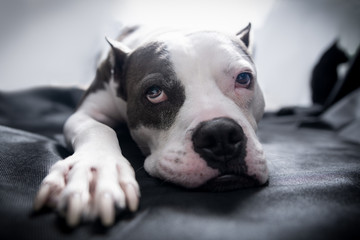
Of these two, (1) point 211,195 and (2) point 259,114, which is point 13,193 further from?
(2) point 259,114

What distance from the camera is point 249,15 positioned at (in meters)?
3.67

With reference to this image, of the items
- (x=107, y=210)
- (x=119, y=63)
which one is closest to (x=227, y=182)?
(x=107, y=210)

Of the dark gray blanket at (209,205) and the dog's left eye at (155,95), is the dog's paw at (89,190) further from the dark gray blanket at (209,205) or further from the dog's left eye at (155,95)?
the dog's left eye at (155,95)

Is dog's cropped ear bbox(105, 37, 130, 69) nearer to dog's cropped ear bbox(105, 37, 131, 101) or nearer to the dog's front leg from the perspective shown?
dog's cropped ear bbox(105, 37, 131, 101)

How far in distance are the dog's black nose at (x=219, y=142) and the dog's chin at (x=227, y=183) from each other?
4 cm

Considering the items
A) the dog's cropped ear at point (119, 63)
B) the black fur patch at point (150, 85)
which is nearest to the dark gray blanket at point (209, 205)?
the black fur patch at point (150, 85)

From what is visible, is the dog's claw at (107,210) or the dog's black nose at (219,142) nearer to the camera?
the dog's claw at (107,210)

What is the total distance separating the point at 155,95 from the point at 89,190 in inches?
21.5

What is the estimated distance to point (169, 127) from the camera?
3.75 ft

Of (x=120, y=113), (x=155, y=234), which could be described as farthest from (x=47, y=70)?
(x=155, y=234)

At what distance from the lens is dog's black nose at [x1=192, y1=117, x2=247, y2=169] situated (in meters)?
0.91

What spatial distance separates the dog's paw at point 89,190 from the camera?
687 millimetres

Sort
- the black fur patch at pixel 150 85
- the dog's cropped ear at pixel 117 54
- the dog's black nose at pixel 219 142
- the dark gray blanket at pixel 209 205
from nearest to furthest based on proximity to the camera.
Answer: the dark gray blanket at pixel 209 205 < the dog's black nose at pixel 219 142 < the black fur patch at pixel 150 85 < the dog's cropped ear at pixel 117 54

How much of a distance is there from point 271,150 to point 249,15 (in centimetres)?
260
